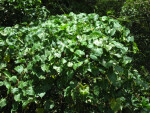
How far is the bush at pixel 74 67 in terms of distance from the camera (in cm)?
161

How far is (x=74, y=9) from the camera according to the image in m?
6.27

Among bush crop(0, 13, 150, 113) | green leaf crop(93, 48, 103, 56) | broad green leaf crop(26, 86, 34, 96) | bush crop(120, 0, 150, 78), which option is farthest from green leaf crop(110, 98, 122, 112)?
bush crop(120, 0, 150, 78)

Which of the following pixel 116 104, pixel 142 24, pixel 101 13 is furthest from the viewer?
pixel 101 13

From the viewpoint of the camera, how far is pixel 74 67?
1.57m

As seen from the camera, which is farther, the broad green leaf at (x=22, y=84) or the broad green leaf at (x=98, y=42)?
the broad green leaf at (x=22, y=84)

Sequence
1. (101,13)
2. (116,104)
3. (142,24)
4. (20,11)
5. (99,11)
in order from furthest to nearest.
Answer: (99,11)
(101,13)
(142,24)
(20,11)
(116,104)

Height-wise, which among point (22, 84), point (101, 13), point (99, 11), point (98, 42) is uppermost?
point (99, 11)

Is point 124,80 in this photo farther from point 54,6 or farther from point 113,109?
point 54,6

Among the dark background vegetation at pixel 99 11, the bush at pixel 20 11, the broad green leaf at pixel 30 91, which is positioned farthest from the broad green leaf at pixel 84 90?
the bush at pixel 20 11

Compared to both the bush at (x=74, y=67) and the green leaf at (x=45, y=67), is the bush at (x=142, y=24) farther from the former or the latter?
the green leaf at (x=45, y=67)

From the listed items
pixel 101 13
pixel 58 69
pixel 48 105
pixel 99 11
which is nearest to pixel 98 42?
pixel 58 69

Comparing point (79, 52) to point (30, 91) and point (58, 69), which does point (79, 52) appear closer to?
point (58, 69)

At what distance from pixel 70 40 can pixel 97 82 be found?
49 centimetres

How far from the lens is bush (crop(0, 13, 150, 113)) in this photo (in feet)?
5.27
